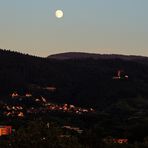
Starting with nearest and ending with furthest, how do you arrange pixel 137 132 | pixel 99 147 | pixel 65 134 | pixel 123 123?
pixel 65 134 → pixel 99 147 → pixel 137 132 → pixel 123 123

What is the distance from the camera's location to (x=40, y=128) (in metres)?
44.7

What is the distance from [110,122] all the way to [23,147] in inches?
4156

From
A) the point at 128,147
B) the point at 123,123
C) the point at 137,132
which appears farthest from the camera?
the point at 123,123

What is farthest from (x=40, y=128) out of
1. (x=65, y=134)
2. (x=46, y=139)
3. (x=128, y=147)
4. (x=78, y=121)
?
(x=78, y=121)

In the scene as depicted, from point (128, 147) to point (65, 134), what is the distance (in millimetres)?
18757

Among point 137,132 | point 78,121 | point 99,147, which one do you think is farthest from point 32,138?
point 78,121

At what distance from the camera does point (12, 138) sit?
44.3 metres

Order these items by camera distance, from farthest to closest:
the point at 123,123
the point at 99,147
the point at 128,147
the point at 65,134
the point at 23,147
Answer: the point at 123,123 → the point at 128,147 → the point at 99,147 → the point at 65,134 → the point at 23,147

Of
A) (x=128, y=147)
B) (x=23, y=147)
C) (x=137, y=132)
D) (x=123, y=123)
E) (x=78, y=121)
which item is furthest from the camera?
(x=78, y=121)

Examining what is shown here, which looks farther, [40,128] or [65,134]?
[65,134]

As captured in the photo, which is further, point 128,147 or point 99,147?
point 128,147

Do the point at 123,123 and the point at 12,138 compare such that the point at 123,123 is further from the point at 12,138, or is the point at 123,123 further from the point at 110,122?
the point at 12,138

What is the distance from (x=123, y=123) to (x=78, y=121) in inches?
742

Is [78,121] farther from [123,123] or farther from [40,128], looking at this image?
[40,128]
